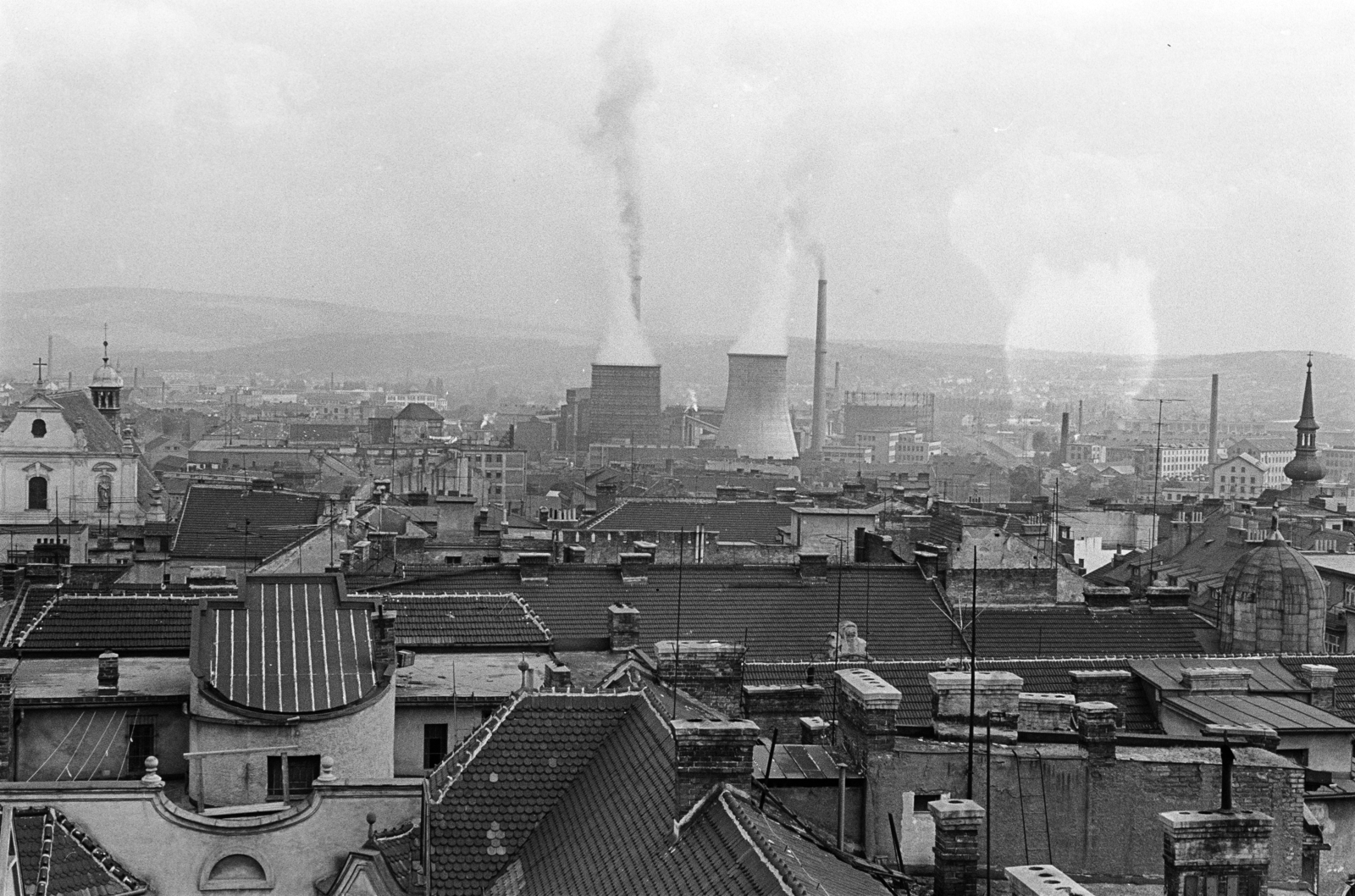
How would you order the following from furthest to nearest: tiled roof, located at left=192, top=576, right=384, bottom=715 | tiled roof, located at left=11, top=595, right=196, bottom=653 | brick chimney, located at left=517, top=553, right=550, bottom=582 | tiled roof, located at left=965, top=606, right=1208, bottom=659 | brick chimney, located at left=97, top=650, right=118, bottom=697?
1. brick chimney, located at left=517, top=553, right=550, bottom=582
2. tiled roof, located at left=965, top=606, right=1208, bottom=659
3. tiled roof, located at left=11, top=595, right=196, bottom=653
4. brick chimney, located at left=97, top=650, right=118, bottom=697
5. tiled roof, located at left=192, top=576, right=384, bottom=715

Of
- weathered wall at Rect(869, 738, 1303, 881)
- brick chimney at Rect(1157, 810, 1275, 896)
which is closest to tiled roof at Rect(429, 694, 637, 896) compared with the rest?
weathered wall at Rect(869, 738, 1303, 881)

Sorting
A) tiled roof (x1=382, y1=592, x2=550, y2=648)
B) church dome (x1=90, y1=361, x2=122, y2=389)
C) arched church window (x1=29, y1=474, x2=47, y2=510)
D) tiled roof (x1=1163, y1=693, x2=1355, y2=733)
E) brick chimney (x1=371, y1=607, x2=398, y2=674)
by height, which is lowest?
arched church window (x1=29, y1=474, x2=47, y2=510)

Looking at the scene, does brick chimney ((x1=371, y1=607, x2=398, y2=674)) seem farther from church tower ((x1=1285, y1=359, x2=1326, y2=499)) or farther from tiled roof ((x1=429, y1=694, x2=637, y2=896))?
church tower ((x1=1285, y1=359, x2=1326, y2=499))

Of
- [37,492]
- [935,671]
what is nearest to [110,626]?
[935,671]

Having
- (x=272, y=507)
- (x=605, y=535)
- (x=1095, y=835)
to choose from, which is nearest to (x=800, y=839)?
(x=1095, y=835)

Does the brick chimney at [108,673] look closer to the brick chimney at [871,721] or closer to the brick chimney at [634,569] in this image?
the brick chimney at [871,721]

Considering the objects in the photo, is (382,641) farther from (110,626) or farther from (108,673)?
(110,626)

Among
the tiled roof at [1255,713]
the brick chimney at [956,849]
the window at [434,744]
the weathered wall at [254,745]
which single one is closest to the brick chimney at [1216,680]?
the tiled roof at [1255,713]
